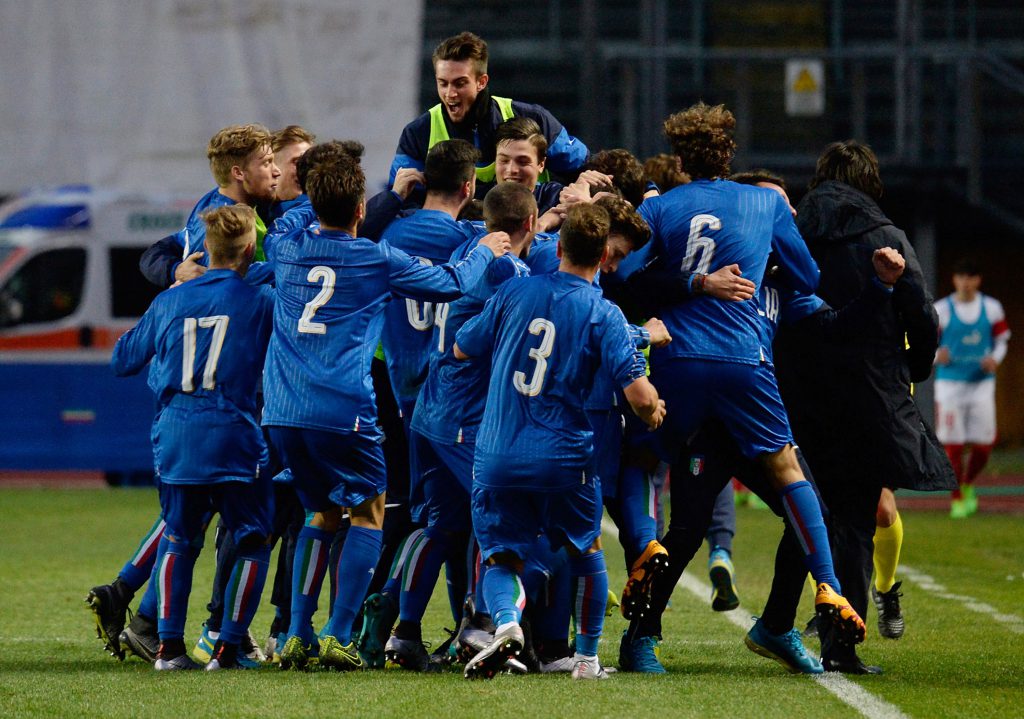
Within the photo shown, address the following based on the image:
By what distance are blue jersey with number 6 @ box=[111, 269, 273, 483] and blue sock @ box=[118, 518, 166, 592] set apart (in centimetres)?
66

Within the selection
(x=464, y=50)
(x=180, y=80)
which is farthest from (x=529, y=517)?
(x=180, y=80)

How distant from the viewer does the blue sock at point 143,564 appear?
7376 millimetres

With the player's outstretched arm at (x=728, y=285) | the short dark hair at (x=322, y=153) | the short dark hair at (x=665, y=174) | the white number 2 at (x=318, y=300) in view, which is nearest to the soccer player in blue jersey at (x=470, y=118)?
the short dark hair at (x=322, y=153)

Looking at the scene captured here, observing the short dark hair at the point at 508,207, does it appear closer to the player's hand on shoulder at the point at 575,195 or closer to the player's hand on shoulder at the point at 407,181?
the player's hand on shoulder at the point at 575,195

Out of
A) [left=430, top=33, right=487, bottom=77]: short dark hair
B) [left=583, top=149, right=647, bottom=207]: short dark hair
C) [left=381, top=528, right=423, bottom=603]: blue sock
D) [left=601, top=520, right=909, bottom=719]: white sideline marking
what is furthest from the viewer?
[left=583, top=149, right=647, bottom=207]: short dark hair

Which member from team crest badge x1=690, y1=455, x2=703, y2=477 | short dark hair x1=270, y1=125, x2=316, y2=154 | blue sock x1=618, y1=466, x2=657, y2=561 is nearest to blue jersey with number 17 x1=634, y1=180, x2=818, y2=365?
team crest badge x1=690, y1=455, x2=703, y2=477

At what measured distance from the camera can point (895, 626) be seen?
800 centimetres

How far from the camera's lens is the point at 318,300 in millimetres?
6633

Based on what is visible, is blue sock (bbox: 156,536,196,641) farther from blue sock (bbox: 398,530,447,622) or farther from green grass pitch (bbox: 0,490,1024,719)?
blue sock (bbox: 398,530,447,622)

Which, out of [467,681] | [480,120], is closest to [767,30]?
[480,120]

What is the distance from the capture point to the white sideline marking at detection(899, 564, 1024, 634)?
8570 mm

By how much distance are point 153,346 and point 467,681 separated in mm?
1761

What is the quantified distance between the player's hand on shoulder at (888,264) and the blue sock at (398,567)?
2.02 metres

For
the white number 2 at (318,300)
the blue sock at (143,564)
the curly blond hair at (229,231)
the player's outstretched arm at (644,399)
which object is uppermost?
the curly blond hair at (229,231)
